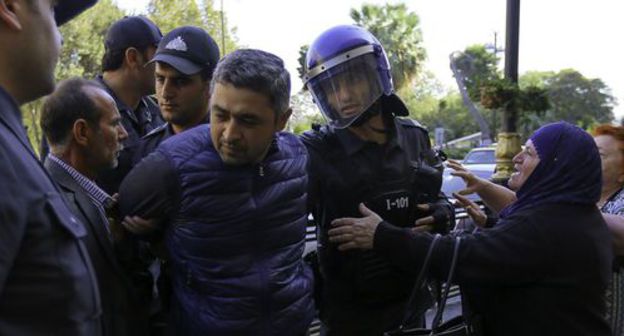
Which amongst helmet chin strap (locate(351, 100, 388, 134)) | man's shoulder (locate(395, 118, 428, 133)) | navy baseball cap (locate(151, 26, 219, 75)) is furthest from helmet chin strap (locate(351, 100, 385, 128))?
navy baseball cap (locate(151, 26, 219, 75))

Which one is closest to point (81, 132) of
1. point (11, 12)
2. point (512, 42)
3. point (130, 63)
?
point (11, 12)

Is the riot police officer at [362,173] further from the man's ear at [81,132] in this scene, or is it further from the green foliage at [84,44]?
the green foliage at [84,44]

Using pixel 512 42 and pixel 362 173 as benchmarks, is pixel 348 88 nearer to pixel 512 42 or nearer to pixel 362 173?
pixel 362 173

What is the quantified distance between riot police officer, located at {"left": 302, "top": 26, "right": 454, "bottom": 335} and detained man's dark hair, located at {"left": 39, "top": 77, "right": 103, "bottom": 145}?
85cm

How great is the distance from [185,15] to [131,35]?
1854cm

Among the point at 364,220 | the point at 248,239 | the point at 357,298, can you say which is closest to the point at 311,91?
the point at 364,220

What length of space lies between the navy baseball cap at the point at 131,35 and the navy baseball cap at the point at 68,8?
1.24 m

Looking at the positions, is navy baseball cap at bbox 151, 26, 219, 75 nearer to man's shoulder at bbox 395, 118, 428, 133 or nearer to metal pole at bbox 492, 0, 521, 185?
man's shoulder at bbox 395, 118, 428, 133

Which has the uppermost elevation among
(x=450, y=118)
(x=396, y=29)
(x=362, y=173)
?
(x=362, y=173)

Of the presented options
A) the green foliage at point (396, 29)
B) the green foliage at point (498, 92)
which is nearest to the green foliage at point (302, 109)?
the green foliage at point (498, 92)

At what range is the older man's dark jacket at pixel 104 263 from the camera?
149cm

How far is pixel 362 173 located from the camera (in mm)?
2234

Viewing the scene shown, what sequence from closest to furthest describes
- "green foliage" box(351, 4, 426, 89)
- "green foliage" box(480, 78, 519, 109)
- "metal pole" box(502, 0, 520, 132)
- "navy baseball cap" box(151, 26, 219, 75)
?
"navy baseball cap" box(151, 26, 219, 75), "green foliage" box(480, 78, 519, 109), "metal pole" box(502, 0, 520, 132), "green foliage" box(351, 4, 426, 89)

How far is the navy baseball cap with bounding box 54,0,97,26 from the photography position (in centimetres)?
127
